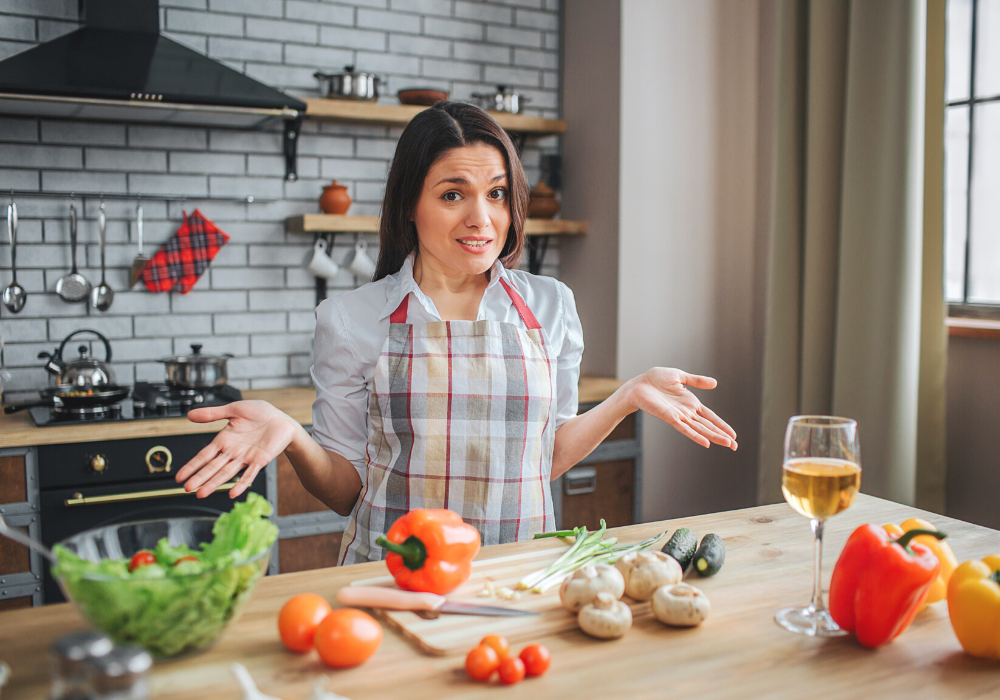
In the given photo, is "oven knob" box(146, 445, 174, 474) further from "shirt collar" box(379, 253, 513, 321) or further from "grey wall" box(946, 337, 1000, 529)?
"grey wall" box(946, 337, 1000, 529)

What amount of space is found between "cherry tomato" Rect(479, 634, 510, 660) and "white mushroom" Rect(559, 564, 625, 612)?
0.14 metres

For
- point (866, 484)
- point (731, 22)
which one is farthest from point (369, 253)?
point (866, 484)

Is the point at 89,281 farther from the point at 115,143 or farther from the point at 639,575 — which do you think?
the point at 639,575

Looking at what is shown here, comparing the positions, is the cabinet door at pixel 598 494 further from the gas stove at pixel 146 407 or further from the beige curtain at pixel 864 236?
the gas stove at pixel 146 407

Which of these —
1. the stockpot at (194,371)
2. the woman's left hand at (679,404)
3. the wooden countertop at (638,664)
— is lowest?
the wooden countertop at (638,664)

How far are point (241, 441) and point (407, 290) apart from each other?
1.84ft

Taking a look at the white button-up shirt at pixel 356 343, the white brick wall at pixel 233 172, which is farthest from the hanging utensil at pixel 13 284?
the white button-up shirt at pixel 356 343

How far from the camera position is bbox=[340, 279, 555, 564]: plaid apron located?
1643mm

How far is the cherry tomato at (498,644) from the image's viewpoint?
3.05 ft

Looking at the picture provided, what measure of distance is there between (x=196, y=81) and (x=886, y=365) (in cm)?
247

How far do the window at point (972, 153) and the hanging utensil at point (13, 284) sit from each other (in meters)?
3.21

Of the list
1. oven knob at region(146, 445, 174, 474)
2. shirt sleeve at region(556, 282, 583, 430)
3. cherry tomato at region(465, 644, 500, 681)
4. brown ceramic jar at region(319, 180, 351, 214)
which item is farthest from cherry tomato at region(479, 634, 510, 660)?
brown ceramic jar at region(319, 180, 351, 214)

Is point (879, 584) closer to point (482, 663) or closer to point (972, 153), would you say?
point (482, 663)

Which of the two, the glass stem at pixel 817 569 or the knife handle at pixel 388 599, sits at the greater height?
the glass stem at pixel 817 569
